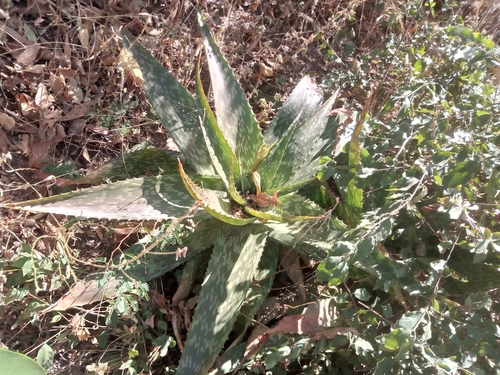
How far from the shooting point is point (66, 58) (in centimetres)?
204

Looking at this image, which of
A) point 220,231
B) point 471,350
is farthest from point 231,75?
point 471,350

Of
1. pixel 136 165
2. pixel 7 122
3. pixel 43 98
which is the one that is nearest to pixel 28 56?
pixel 43 98

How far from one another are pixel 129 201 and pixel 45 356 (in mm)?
673

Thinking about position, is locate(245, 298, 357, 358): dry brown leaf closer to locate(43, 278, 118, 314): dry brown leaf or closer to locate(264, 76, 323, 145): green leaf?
locate(43, 278, 118, 314): dry brown leaf

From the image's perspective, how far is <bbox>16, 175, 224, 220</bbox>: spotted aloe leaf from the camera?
1.37 meters

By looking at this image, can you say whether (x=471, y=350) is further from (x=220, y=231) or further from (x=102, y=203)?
(x=102, y=203)

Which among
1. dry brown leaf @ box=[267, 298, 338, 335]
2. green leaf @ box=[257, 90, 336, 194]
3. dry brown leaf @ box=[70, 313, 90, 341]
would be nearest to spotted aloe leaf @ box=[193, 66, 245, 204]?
A: green leaf @ box=[257, 90, 336, 194]

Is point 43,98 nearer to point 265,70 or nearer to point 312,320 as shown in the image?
point 265,70

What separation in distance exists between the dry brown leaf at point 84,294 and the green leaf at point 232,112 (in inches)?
24.1

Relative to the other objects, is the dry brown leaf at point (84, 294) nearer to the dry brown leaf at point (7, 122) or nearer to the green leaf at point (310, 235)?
the green leaf at point (310, 235)

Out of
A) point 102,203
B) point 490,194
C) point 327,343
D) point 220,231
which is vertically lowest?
point 327,343

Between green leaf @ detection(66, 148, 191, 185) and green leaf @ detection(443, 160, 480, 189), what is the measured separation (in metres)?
0.94

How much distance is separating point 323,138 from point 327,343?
77cm

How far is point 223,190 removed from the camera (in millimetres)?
1665
